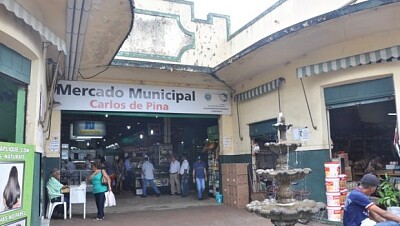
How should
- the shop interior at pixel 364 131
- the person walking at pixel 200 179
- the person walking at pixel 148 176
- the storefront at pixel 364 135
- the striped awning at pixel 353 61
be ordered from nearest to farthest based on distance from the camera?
the striped awning at pixel 353 61 < the storefront at pixel 364 135 < the shop interior at pixel 364 131 < the person walking at pixel 200 179 < the person walking at pixel 148 176

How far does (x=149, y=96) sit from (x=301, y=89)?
13.9ft

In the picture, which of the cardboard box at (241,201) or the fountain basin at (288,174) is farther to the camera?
the cardboard box at (241,201)

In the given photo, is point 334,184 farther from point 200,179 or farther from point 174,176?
point 174,176

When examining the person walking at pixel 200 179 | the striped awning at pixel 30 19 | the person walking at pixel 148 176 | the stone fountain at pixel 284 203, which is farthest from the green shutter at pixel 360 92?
the person walking at pixel 148 176

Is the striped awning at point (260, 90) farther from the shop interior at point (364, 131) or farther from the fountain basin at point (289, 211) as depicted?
the fountain basin at point (289, 211)

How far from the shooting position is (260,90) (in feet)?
32.1

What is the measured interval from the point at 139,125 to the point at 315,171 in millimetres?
10441

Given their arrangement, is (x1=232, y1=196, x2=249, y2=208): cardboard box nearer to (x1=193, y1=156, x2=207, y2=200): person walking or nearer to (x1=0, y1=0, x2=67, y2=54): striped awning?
(x1=193, y1=156, x2=207, y2=200): person walking

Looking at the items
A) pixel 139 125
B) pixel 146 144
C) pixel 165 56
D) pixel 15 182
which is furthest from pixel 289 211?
pixel 139 125

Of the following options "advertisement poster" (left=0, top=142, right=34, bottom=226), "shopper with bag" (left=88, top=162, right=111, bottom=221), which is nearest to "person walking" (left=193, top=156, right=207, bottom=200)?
"shopper with bag" (left=88, top=162, right=111, bottom=221)

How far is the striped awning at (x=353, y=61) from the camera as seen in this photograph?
654 centimetres

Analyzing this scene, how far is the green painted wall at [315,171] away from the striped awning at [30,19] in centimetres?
549

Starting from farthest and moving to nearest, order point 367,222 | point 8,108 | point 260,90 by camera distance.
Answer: point 260,90, point 8,108, point 367,222

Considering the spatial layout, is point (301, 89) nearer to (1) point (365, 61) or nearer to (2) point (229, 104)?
(1) point (365, 61)
